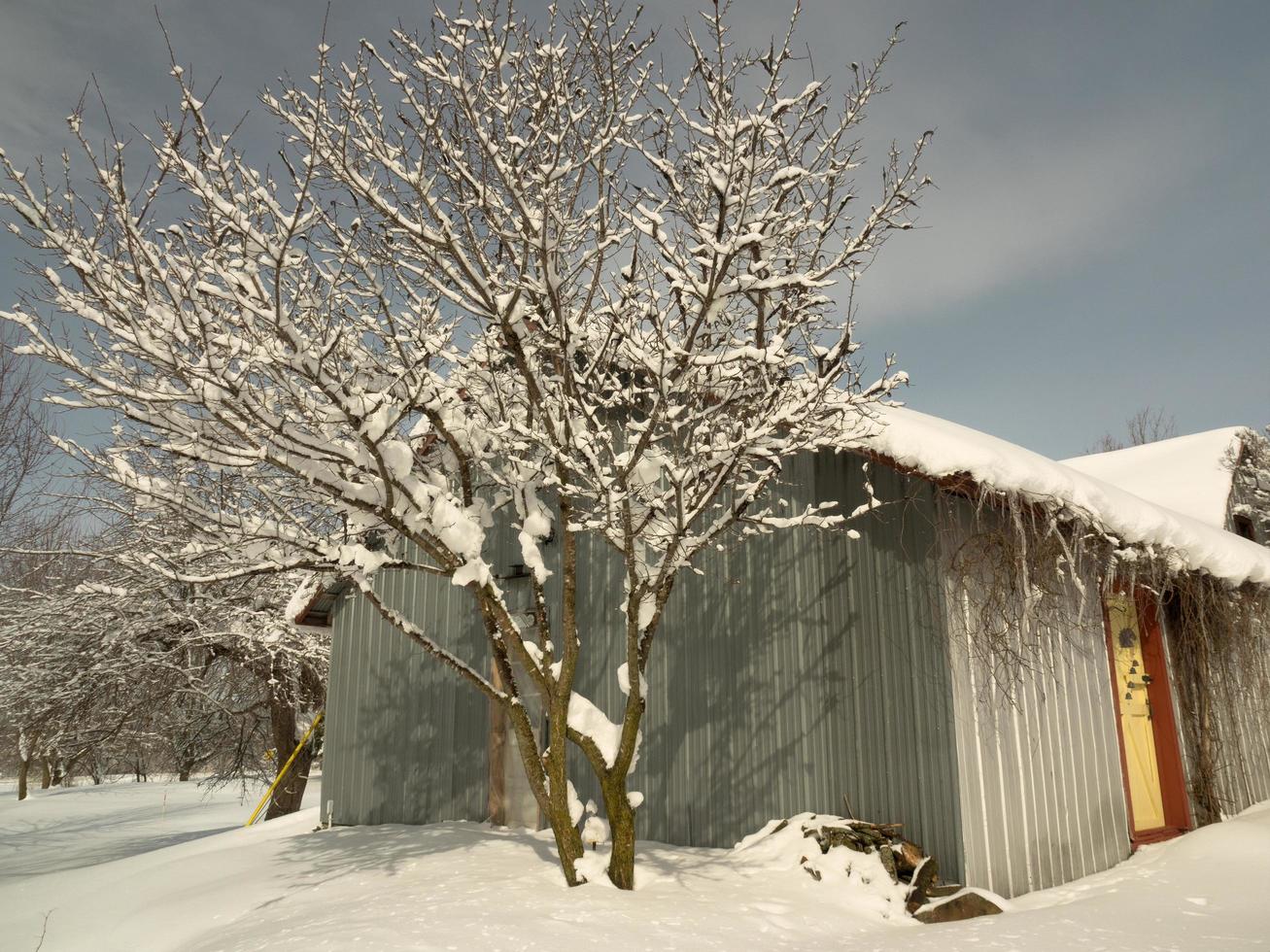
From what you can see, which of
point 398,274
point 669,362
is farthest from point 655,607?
point 398,274

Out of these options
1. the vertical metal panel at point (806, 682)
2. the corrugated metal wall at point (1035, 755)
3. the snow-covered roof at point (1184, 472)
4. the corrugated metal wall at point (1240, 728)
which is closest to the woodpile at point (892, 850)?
the vertical metal panel at point (806, 682)

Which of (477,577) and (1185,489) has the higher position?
(1185,489)

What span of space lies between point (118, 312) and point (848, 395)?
14.3 ft

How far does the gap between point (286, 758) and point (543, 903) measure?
11.2 metres

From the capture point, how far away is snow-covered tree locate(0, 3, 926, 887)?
511 centimetres

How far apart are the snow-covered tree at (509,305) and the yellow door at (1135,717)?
4051 millimetres

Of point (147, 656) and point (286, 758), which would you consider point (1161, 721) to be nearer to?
point (286, 758)

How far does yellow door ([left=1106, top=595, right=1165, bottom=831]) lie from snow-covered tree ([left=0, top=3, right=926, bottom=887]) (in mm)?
4051

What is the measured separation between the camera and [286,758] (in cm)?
1473

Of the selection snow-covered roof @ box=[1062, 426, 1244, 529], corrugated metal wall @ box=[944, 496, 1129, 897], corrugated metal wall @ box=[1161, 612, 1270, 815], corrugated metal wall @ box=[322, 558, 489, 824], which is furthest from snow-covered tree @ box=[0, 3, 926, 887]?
snow-covered roof @ box=[1062, 426, 1244, 529]

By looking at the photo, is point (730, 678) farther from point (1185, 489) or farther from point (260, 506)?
point (1185, 489)

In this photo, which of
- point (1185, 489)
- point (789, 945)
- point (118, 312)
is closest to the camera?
point (789, 945)

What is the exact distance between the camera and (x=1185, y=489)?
12.4 meters

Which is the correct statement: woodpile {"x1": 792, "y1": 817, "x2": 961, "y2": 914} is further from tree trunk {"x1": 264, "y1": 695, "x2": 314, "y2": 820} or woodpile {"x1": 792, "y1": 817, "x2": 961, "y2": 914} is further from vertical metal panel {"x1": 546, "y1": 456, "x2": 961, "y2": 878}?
tree trunk {"x1": 264, "y1": 695, "x2": 314, "y2": 820}
